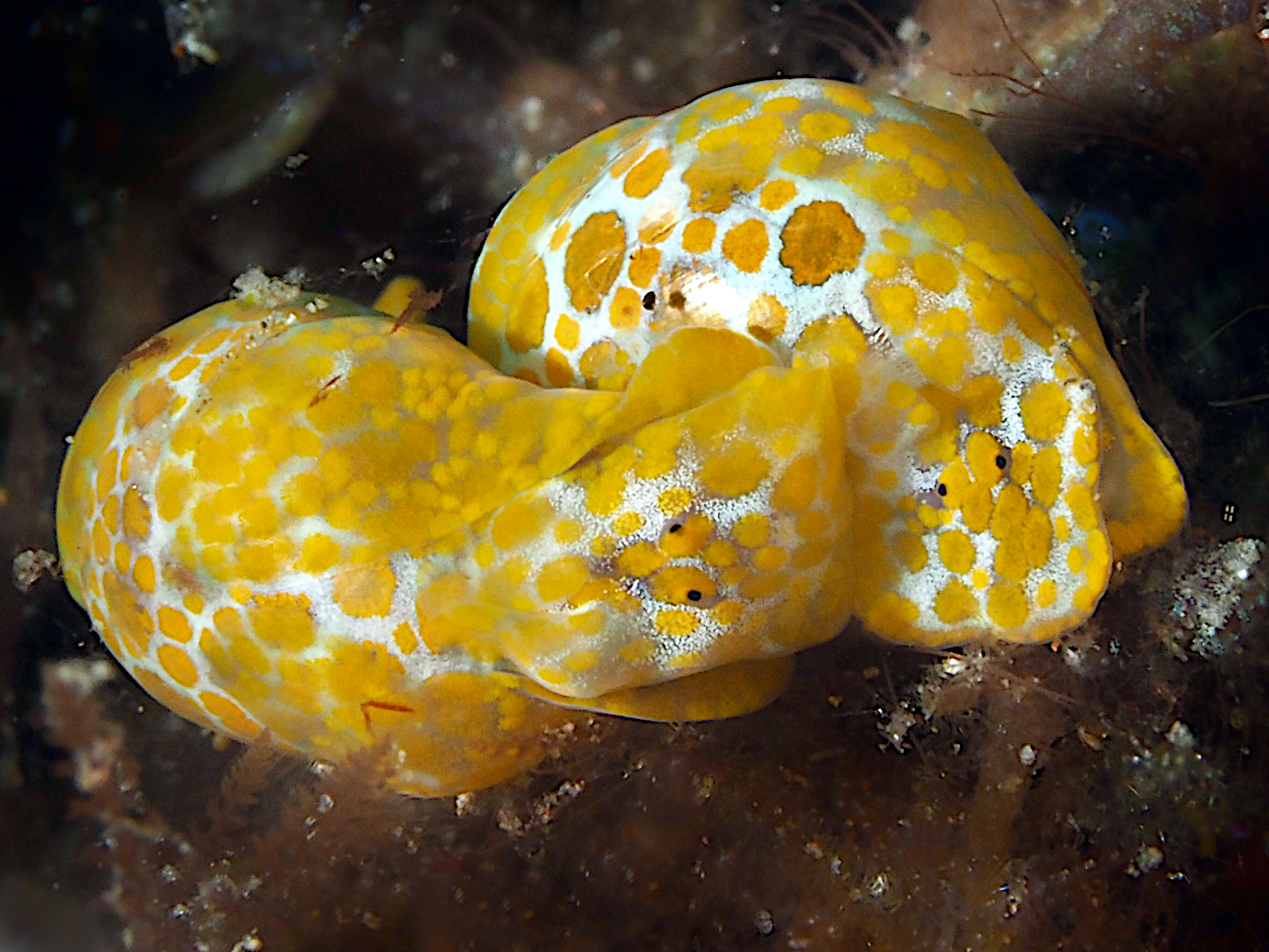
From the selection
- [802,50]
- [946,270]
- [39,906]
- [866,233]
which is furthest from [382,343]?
[39,906]

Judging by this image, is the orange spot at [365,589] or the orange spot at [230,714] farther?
the orange spot at [230,714]

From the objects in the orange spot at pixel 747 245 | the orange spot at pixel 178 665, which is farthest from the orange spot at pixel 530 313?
the orange spot at pixel 178 665

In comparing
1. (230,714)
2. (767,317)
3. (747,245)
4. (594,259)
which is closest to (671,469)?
(767,317)

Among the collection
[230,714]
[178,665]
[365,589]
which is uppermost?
[365,589]

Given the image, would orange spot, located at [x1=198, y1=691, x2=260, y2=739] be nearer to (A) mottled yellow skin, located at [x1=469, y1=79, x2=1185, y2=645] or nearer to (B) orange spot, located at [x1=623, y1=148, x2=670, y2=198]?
(A) mottled yellow skin, located at [x1=469, y1=79, x2=1185, y2=645]

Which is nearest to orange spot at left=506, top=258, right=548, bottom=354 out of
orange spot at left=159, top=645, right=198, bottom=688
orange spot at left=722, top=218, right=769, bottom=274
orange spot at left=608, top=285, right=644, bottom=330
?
orange spot at left=608, top=285, right=644, bottom=330

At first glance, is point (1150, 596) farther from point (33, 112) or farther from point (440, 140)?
point (33, 112)

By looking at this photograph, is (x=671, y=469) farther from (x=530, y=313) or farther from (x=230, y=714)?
(x=230, y=714)

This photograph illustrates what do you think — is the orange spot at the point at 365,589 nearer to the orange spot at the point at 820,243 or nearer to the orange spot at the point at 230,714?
the orange spot at the point at 230,714
